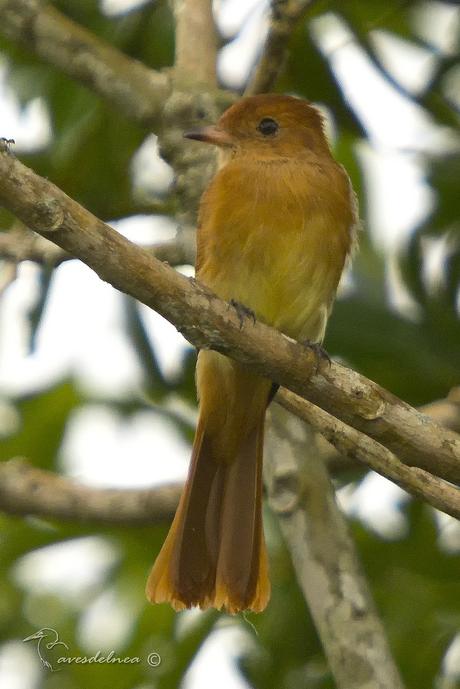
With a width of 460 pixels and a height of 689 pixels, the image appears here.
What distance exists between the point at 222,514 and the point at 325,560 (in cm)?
56

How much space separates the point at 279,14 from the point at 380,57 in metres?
0.58

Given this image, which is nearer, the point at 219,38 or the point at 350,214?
the point at 350,214

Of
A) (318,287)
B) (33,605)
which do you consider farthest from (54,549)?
(318,287)

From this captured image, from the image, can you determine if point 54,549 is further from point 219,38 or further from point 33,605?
point 219,38

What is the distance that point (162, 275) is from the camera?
314 centimetres

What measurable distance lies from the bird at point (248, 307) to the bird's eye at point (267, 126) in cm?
14

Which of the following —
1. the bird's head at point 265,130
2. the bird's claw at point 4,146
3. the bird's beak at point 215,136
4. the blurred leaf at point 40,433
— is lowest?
the bird's claw at point 4,146

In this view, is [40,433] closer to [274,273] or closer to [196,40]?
[274,273]

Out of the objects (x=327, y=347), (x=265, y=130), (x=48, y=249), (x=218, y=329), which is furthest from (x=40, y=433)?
(x=218, y=329)

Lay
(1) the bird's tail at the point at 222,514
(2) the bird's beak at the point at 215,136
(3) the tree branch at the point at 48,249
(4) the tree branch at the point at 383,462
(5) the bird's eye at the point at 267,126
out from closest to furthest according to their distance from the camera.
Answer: (4) the tree branch at the point at 383,462 → (1) the bird's tail at the point at 222,514 → (3) the tree branch at the point at 48,249 → (2) the bird's beak at the point at 215,136 → (5) the bird's eye at the point at 267,126

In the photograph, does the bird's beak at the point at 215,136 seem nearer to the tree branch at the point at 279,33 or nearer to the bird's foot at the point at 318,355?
the tree branch at the point at 279,33

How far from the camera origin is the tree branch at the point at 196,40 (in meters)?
5.25

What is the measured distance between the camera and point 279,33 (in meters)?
4.64

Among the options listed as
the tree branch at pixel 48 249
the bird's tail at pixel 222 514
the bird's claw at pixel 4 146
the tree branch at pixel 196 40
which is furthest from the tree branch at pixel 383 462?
the tree branch at pixel 196 40
